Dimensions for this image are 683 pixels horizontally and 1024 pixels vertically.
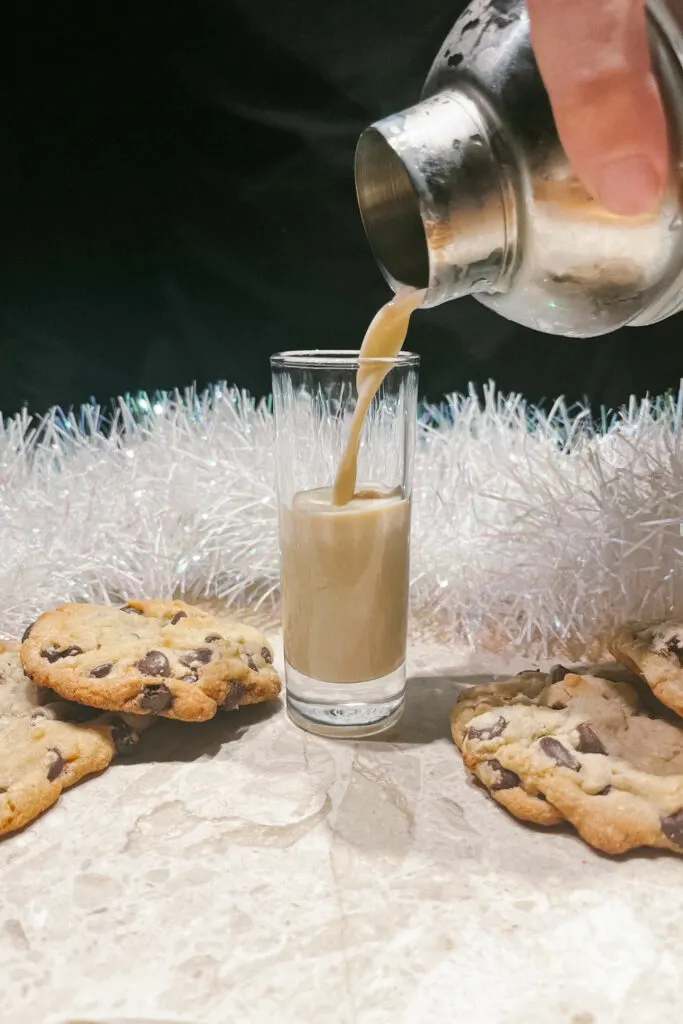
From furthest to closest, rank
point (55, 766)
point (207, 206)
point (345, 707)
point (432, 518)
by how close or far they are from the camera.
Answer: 1. point (207, 206)
2. point (432, 518)
3. point (345, 707)
4. point (55, 766)

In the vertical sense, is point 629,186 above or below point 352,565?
A: above

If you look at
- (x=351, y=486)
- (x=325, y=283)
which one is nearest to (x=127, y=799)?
(x=351, y=486)

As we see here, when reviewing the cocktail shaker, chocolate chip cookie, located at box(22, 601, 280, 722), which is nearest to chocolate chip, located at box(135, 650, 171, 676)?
chocolate chip cookie, located at box(22, 601, 280, 722)

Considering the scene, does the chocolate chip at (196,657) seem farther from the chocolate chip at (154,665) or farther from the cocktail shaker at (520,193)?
the cocktail shaker at (520,193)

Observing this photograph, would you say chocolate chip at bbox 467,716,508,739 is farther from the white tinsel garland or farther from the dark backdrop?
the dark backdrop

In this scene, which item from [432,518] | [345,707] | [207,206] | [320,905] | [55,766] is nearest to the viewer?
[320,905]

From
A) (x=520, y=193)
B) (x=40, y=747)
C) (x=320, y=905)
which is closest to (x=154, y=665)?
(x=40, y=747)

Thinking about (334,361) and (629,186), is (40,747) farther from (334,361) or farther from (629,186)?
(629,186)

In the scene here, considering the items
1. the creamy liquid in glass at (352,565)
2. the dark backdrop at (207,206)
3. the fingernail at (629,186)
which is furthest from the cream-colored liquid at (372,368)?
the dark backdrop at (207,206)
